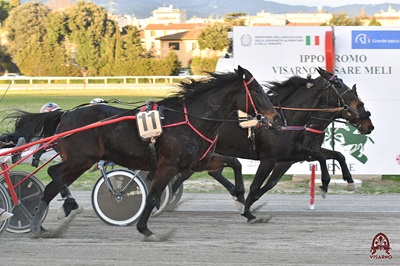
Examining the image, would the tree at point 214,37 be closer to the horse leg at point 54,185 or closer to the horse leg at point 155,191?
the horse leg at point 54,185

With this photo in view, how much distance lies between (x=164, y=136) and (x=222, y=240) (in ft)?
3.58

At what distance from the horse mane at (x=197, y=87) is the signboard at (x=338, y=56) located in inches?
199

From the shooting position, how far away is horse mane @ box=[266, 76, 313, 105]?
973 cm

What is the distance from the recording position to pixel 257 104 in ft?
26.0

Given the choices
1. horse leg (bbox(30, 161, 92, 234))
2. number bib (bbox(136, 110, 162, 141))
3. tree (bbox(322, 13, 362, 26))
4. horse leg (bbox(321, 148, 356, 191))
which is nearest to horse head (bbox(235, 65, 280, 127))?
number bib (bbox(136, 110, 162, 141))

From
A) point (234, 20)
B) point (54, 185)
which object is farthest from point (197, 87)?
point (234, 20)

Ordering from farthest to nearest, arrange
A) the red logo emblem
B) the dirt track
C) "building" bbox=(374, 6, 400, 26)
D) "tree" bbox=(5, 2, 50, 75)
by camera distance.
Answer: "building" bbox=(374, 6, 400, 26)
"tree" bbox=(5, 2, 50, 75)
the red logo emblem
the dirt track

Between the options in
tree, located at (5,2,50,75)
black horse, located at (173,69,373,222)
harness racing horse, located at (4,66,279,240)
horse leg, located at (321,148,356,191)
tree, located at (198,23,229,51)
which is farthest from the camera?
tree, located at (5,2,50,75)

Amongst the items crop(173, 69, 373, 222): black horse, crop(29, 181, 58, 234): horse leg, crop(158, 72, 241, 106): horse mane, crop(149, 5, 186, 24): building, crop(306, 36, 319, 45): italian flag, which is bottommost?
crop(29, 181, 58, 234): horse leg

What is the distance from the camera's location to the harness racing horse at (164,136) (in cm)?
774

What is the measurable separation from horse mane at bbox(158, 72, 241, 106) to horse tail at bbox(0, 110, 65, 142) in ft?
3.72

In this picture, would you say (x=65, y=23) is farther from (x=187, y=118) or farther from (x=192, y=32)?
(x=187, y=118)

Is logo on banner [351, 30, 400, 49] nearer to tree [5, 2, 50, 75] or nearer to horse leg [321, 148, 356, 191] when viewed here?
horse leg [321, 148, 356, 191]

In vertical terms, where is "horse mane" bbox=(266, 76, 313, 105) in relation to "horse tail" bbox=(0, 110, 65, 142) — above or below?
above
